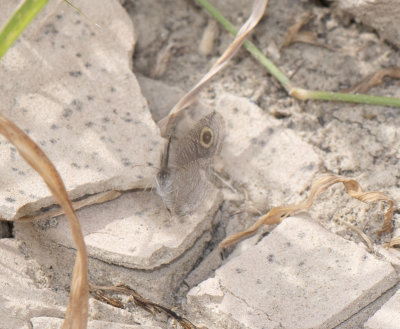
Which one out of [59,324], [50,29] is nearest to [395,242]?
[59,324]

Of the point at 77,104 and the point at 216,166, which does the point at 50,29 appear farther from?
the point at 216,166

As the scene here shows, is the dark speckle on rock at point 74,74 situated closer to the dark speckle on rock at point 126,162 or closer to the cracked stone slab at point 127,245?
the dark speckle on rock at point 126,162

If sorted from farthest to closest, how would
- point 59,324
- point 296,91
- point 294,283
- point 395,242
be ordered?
1. point 296,91
2. point 395,242
3. point 294,283
4. point 59,324

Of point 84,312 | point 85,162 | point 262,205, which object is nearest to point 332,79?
point 262,205

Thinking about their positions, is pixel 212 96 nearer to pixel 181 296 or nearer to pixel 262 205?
pixel 262 205

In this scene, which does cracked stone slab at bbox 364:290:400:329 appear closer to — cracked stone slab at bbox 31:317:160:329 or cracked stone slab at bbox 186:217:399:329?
cracked stone slab at bbox 186:217:399:329

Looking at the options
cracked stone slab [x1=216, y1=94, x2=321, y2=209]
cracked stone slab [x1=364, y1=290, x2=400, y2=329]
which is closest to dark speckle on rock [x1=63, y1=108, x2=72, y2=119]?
cracked stone slab [x1=216, y1=94, x2=321, y2=209]
